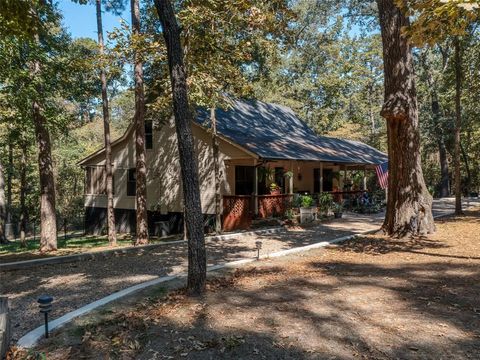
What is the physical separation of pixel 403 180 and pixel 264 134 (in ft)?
33.6

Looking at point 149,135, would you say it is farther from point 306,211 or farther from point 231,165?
point 306,211

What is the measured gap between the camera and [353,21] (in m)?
25.9

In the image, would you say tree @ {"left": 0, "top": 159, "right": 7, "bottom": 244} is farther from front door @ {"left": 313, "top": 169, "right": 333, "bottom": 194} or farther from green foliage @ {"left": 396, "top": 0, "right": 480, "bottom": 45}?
green foliage @ {"left": 396, "top": 0, "right": 480, "bottom": 45}

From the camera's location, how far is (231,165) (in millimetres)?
18141

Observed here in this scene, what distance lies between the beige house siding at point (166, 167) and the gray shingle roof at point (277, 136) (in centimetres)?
85

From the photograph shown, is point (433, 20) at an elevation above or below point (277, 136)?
below

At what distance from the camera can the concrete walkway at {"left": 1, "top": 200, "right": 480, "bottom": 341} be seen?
6.27m

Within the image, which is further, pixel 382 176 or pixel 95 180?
pixel 95 180

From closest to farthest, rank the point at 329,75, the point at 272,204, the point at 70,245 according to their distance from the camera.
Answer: the point at 70,245, the point at 272,204, the point at 329,75

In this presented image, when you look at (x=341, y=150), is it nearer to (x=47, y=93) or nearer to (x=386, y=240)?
(x=386, y=240)

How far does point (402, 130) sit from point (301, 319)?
834 centimetres

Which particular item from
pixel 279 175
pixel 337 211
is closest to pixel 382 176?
pixel 337 211

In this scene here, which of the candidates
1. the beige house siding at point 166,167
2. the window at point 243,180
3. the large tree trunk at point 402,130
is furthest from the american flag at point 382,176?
the large tree trunk at point 402,130

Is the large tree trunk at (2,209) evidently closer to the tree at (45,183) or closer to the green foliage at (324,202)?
the tree at (45,183)
